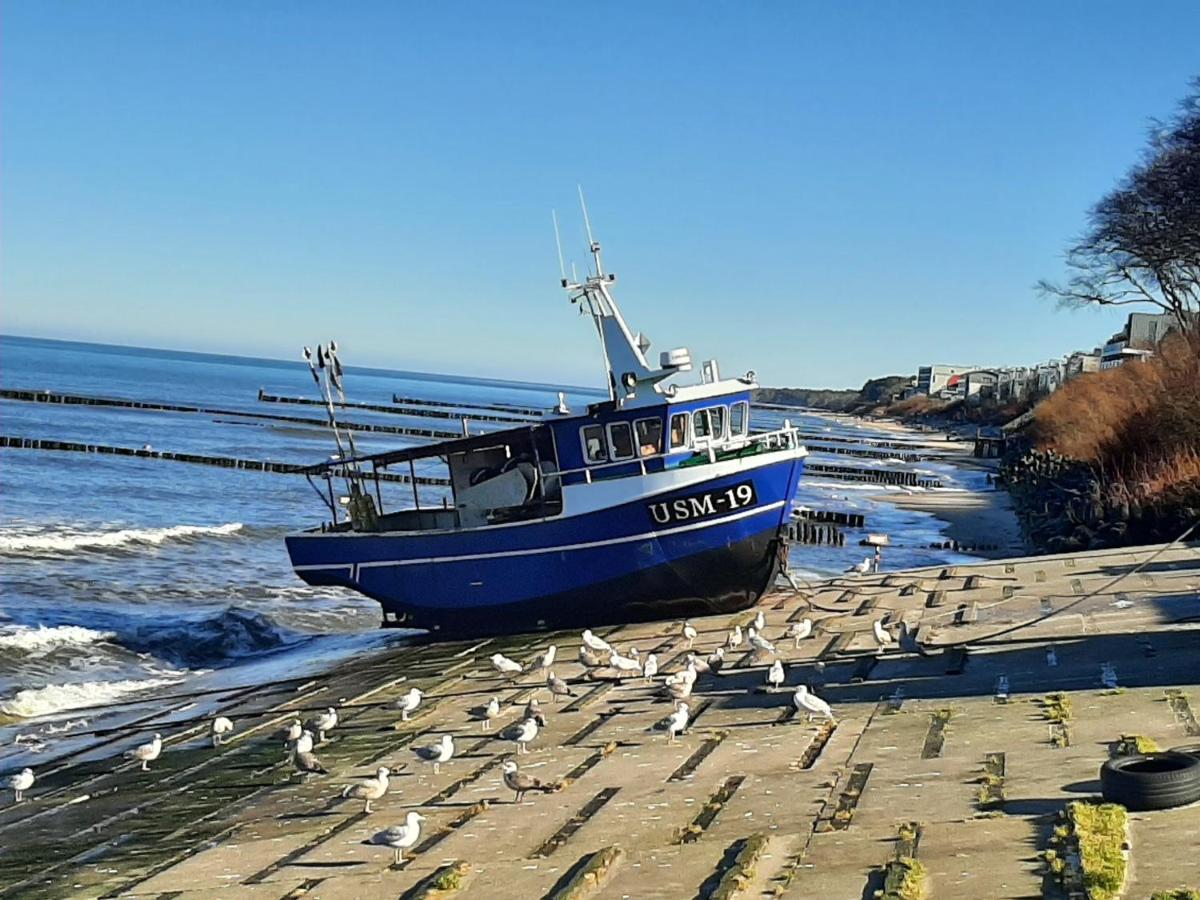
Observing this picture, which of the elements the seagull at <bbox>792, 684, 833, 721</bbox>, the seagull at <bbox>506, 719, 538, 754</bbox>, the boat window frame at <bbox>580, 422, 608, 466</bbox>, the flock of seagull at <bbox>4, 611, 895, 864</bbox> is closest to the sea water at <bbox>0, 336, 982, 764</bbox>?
the flock of seagull at <bbox>4, 611, 895, 864</bbox>

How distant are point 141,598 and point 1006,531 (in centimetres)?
2670

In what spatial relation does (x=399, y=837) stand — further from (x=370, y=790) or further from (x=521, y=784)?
(x=370, y=790)

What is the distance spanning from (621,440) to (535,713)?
25.6ft

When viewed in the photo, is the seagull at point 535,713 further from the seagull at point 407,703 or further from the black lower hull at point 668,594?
the black lower hull at point 668,594

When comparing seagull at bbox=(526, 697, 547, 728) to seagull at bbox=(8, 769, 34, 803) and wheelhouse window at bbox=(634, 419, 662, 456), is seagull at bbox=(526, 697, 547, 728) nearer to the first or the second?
seagull at bbox=(8, 769, 34, 803)

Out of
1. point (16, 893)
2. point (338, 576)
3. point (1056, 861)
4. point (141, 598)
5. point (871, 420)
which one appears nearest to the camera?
point (1056, 861)

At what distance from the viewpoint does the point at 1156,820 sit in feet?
26.4

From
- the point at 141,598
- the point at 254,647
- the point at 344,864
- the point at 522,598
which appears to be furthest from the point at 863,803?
the point at 141,598

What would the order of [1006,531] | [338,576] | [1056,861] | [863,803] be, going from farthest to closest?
[1006,531], [338,576], [863,803], [1056,861]

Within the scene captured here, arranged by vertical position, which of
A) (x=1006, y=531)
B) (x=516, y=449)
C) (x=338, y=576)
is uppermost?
(x=516, y=449)

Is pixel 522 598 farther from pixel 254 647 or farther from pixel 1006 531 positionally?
pixel 1006 531

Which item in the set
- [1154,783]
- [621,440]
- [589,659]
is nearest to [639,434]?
[621,440]

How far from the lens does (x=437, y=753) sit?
489 inches

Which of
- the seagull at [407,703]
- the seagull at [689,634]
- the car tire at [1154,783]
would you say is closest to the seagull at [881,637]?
the seagull at [689,634]
